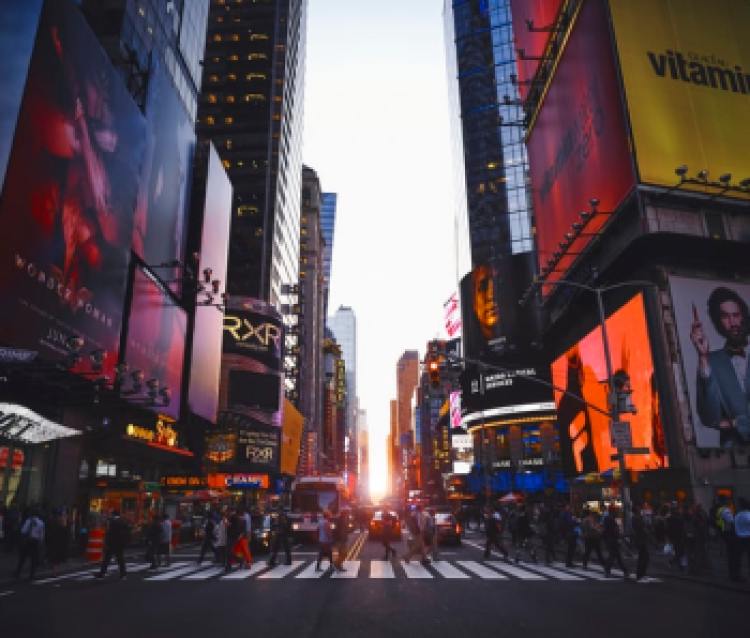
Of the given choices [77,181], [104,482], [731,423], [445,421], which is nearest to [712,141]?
[731,423]

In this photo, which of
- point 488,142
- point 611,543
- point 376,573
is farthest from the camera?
point 488,142

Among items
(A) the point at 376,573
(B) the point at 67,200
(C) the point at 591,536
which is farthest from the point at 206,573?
(B) the point at 67,200

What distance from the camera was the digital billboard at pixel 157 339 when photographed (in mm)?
30797

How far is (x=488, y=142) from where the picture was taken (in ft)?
325

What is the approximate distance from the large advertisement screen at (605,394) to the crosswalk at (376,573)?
10573 mm

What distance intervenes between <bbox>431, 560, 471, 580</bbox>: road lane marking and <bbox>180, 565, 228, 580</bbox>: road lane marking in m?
6.59

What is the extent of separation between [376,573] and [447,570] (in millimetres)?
2366

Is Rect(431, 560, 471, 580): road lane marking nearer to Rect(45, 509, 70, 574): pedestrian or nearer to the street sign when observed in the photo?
the street sign

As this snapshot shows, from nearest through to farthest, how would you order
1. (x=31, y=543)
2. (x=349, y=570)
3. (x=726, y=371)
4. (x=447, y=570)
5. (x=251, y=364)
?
1. (x=31, y=543)
2. (x=349, y=570)
3. (x=447, y=570)
4. (x=726, y=371)
5. (x=251, y=364)

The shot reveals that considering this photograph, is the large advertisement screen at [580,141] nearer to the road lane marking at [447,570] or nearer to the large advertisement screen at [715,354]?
the large advertisement screen at [715,354]

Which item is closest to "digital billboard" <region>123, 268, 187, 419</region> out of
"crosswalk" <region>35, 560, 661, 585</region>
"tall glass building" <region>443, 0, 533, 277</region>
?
"crosswalk" <region>35, 560, 661, 585</region>

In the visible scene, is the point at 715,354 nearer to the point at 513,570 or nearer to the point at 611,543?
the point at 611,543

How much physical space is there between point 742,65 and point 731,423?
24580 millimetres

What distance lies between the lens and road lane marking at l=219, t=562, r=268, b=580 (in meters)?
14.8
